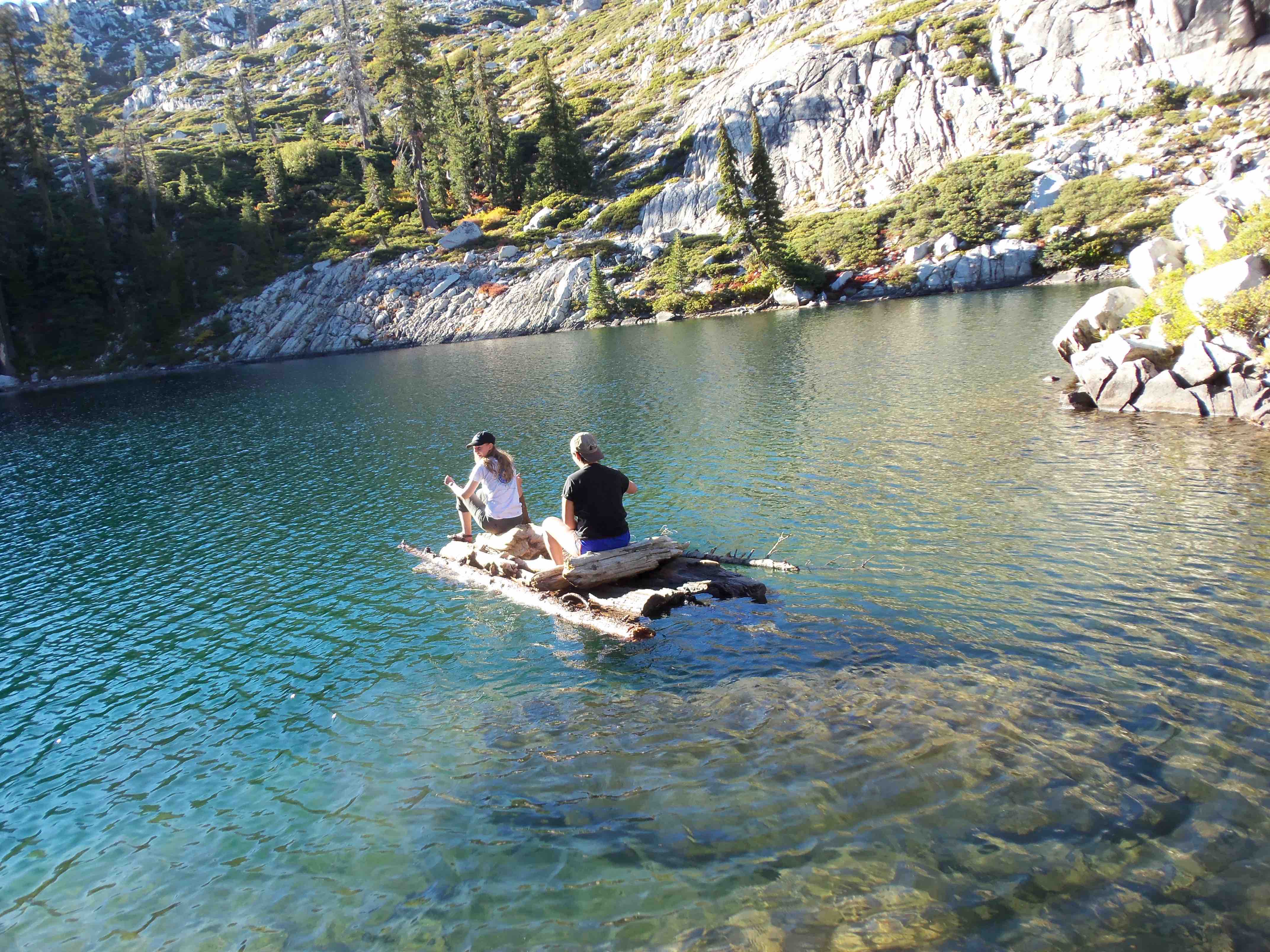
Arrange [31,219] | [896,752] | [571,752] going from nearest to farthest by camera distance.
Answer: [896,752] → [571,752] → [31,219]

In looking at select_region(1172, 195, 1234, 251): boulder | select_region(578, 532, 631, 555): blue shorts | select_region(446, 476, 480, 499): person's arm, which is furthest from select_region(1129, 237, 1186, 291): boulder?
select_region(446, 476, 480, 499): person's arm

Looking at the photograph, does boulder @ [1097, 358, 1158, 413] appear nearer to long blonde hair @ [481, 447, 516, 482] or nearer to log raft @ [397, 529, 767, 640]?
log raft @ [397, 529, 767, 640]

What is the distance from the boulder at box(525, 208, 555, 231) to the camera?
105000mm

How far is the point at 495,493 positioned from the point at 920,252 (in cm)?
7548

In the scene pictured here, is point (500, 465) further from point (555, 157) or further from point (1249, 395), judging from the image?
point (555, 157)

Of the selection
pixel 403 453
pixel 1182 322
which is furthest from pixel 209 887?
pixel 1182 322

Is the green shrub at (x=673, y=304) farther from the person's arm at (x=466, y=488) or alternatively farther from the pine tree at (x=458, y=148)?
the person's arm at (x=466, y=488)

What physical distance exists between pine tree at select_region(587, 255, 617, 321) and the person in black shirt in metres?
75.7

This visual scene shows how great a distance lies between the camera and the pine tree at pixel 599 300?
284 feet

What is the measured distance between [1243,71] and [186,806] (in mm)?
107302

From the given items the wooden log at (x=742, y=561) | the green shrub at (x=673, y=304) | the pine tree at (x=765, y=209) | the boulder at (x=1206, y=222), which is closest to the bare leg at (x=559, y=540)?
the wooden log at (x=742, y=561)

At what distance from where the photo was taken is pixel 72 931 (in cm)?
775

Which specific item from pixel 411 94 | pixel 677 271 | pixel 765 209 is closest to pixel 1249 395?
pixel 765 209

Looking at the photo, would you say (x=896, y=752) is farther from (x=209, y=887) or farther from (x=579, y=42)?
(x=579, y=42)
